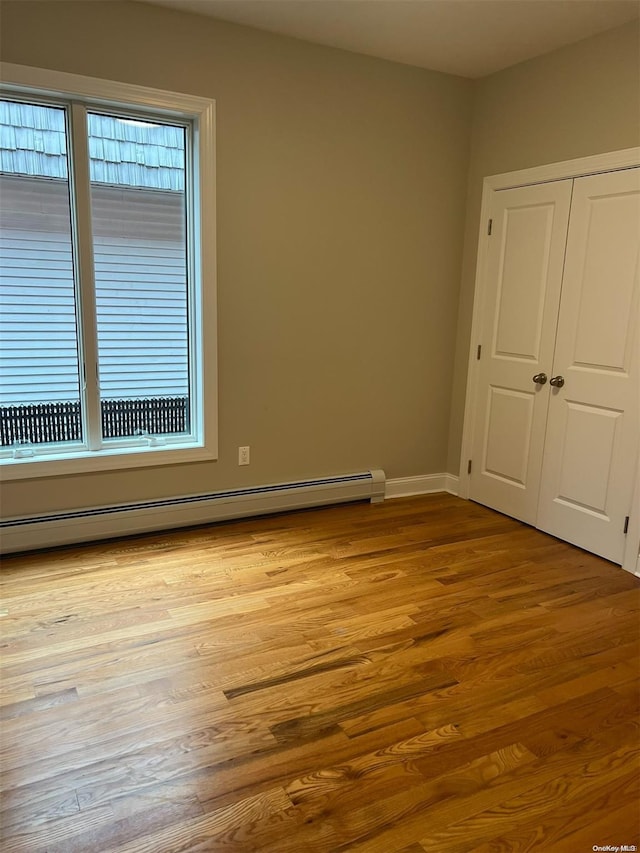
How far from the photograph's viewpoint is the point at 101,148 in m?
3.05

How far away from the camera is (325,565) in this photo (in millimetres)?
3090

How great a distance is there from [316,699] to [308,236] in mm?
2510

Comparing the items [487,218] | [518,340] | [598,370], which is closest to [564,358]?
[598,370]

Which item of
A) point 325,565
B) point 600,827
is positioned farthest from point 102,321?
point 600,827

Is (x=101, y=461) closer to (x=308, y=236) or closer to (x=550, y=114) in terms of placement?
(x=308, y=236)

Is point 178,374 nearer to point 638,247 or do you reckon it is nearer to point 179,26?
point 179,26

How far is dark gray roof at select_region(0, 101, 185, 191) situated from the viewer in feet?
9.39

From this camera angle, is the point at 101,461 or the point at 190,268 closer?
the point at 101,461

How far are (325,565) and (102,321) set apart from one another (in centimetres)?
173

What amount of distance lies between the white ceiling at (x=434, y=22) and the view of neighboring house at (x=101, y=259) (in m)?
0.75

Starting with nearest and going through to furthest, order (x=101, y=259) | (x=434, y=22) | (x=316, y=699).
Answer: (x=316, y=699)
(x=434, y=22)
(x=101, y=259)

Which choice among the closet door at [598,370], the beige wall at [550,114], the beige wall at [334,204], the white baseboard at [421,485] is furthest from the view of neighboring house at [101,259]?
the closet door at [598,370]

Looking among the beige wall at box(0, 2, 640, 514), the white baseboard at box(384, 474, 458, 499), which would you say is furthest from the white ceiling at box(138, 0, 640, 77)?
the white baseboard at box(384, 474, 458, 499)

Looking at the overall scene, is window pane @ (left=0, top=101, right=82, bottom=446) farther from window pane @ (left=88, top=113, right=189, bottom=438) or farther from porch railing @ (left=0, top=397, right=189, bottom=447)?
window pane @ (left=88, top=113, right=189, bottom=438)
